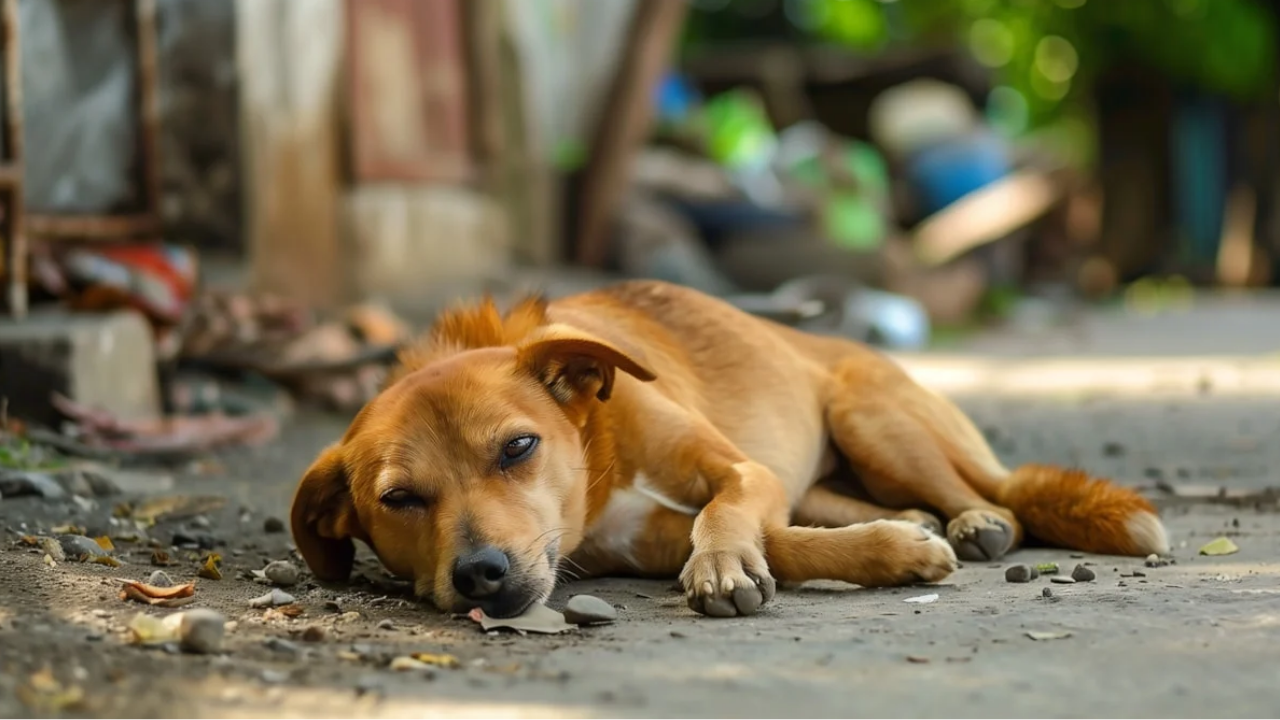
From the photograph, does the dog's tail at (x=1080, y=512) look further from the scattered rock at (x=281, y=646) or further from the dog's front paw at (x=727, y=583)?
the scattered rock at (x=281, y=646)

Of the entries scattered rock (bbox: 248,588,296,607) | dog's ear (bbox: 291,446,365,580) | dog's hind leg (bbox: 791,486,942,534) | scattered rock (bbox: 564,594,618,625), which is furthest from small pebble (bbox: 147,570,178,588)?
dog's hind leg (bbox: 791,486,942,534)

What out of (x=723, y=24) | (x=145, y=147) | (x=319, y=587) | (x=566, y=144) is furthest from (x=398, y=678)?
(x=723, y=24)

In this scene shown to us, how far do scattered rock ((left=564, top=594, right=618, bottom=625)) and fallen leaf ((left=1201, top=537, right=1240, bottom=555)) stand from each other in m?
1.77

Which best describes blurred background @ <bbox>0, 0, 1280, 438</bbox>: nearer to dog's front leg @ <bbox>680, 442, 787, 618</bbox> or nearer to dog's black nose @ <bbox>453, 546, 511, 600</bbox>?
dog's front leg @ <bbox>680, 442, 787, 618</bbox>

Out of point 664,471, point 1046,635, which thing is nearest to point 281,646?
point 664,471

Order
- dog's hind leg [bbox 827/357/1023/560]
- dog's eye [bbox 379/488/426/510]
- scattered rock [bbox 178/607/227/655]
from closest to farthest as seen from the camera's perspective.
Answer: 1. scattered rock [bbox 178/607/227/655]
2. dog's eye [bbox 379/488/426/510]
3. dog's hind leg [bbox 827/357/1023/560]

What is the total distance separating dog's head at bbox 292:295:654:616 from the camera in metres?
3.16

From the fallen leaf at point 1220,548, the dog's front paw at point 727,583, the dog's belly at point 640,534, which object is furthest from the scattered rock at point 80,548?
the fallen leaf at point 1220,548

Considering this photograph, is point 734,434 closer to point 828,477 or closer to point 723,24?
point 828,477

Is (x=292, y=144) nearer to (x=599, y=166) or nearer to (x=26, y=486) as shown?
(x=26, y=486)

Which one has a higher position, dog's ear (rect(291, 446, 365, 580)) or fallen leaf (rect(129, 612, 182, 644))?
dog's ear (rect(291, 446, 365, 580))

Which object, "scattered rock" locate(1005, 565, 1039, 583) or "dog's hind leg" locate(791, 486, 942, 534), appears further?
"dog's hind leg" locate(791, 486, 942, 534)

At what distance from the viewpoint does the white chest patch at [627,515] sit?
3762 millimetres

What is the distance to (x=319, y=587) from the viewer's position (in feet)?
11.8
